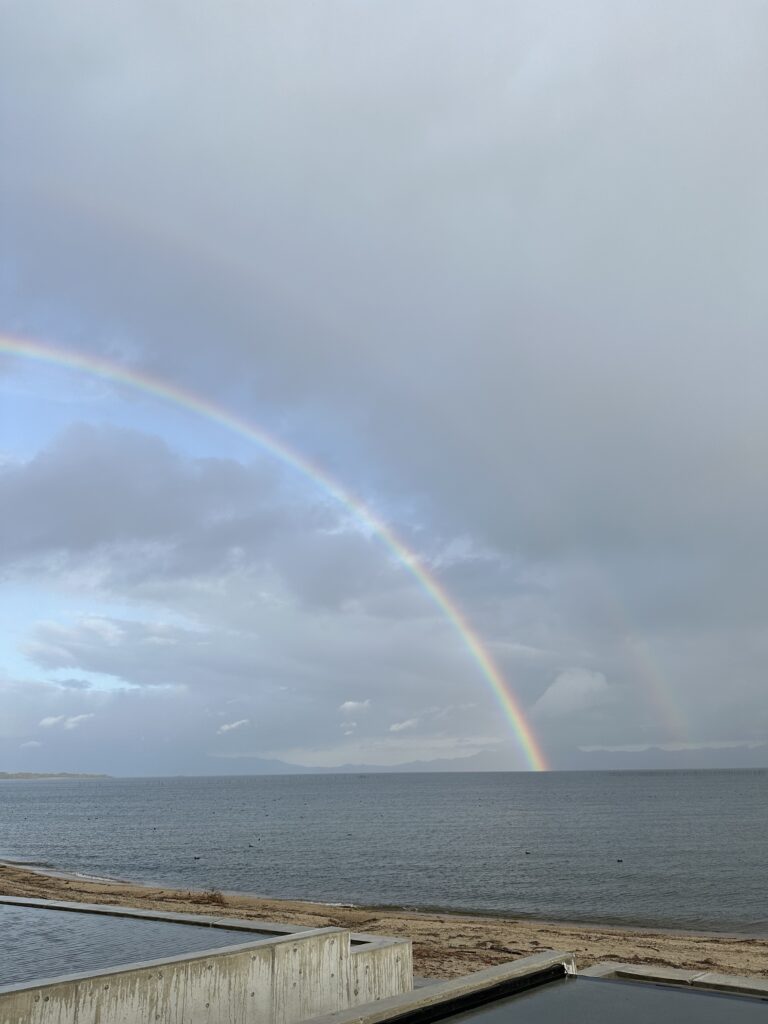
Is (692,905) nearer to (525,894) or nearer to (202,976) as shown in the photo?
(525,894)

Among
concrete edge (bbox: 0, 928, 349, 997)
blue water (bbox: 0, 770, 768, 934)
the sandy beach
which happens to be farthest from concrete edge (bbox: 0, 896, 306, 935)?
blue water (bbox: 0, 770, 768, 934)

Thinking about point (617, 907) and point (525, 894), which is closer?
point (617, 907)

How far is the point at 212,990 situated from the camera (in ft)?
28.8

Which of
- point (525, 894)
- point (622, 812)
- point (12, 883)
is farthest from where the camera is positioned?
point (622, 812)

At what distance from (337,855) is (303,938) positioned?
54.0m

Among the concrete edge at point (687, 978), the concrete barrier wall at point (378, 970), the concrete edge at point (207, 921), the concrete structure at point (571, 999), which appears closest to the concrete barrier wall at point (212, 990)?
the concrete barrier wall at point (378, 970)

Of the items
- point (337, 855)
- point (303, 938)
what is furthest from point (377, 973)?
point (337, 855)

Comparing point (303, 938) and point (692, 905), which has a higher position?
point (303, 938)

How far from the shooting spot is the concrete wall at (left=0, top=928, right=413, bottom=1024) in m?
7.49

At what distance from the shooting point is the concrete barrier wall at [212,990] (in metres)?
7.45

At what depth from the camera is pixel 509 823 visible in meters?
91.0

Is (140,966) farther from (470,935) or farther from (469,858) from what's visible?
(469,858)

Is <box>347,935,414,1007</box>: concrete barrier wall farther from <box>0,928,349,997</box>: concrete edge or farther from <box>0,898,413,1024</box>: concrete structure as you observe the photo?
<box>0,928,349,997</box>: concrete edge

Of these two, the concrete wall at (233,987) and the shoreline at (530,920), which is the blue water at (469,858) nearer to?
the shoreline at (530,920)
